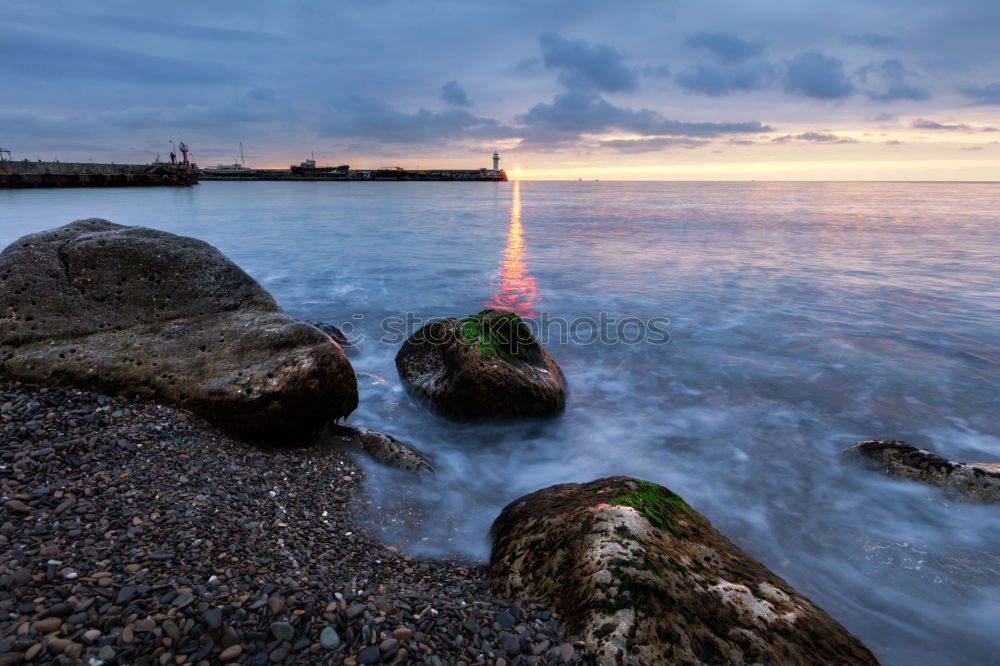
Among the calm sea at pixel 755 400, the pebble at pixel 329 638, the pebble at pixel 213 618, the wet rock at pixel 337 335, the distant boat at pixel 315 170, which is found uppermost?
the distant boat at pixel 315 170

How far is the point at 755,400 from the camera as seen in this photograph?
8.07m

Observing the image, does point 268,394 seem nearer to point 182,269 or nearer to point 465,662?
point 182,269

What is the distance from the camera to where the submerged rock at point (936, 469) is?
5223 millimetres

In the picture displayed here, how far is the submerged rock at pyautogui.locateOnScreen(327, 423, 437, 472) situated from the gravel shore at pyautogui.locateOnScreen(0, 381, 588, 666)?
3.37 ft

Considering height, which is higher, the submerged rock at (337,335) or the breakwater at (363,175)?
the breakwater at (363,175)

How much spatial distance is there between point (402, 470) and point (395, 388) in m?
2.63

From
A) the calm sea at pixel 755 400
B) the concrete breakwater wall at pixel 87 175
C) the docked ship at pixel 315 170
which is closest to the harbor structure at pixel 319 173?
the docked ship at pixel 315 170

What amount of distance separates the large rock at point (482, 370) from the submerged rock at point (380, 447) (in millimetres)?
1296

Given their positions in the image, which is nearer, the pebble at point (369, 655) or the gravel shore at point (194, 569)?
the gravel shore at point (194, 569)

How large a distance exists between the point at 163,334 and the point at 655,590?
5.10 metres

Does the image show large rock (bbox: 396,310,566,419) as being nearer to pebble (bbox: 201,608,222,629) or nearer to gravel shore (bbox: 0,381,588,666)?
gravel shore (bbox: 0,381,588,666)

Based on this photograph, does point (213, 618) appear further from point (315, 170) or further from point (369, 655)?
point (315, 170)

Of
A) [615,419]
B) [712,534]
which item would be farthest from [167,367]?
[615,419]

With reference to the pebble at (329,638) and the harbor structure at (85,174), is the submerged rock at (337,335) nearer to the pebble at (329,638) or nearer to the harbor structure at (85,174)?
the pebble at (329,638)
